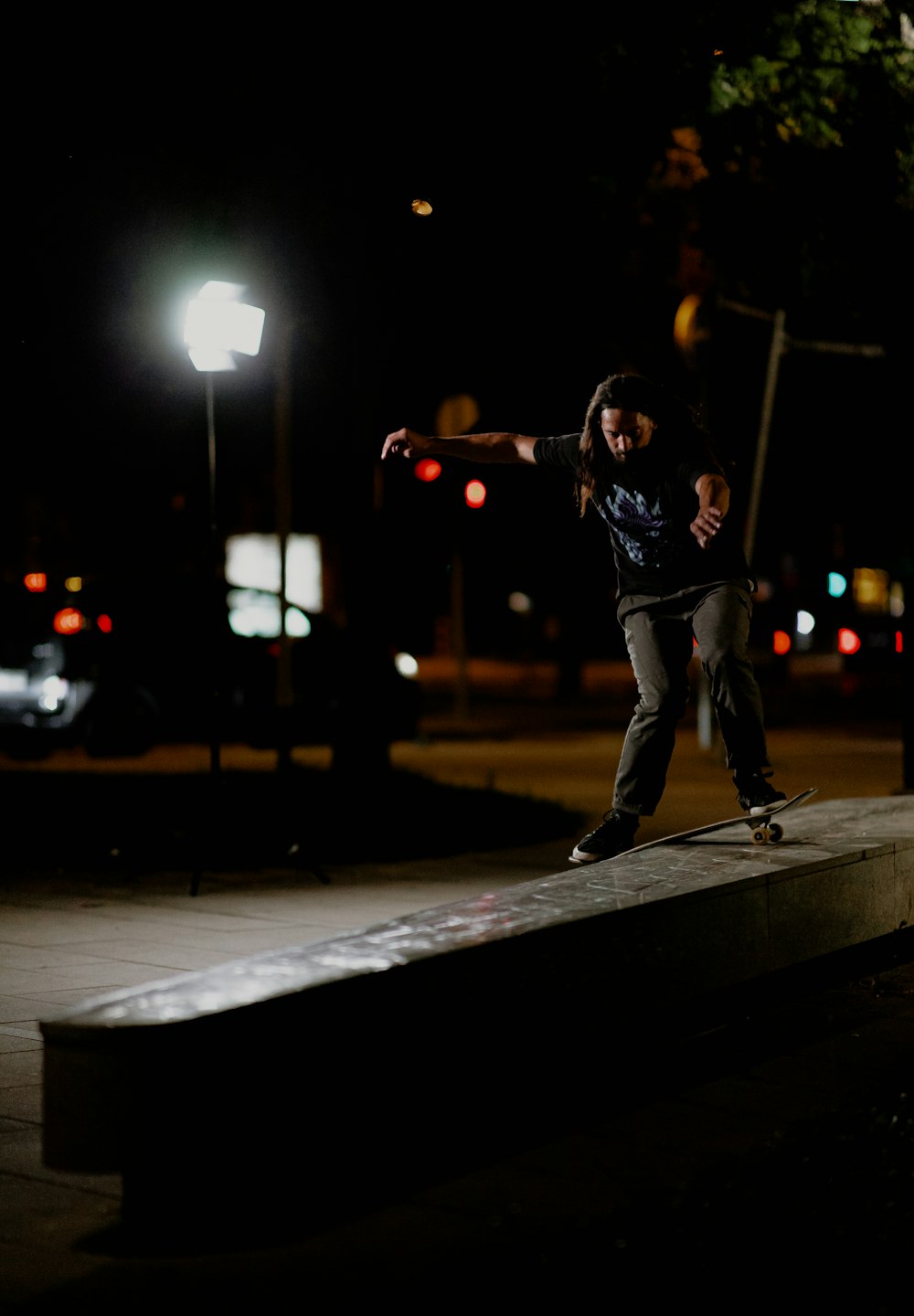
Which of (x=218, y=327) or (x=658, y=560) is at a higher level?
(x=218, y=327)

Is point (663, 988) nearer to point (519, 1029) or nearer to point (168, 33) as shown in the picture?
point (519, 1029)

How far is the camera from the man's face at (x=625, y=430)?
23.2 feet

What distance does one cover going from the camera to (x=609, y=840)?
25.2 ft

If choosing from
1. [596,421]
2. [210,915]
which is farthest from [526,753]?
[596,421]

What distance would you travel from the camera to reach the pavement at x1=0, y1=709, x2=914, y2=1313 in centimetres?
404

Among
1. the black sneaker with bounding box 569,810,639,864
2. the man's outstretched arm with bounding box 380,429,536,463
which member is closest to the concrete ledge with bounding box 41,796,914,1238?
the black sneaker with bounding box 569,810,639,864

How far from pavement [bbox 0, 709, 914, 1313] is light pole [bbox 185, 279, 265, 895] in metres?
1.22

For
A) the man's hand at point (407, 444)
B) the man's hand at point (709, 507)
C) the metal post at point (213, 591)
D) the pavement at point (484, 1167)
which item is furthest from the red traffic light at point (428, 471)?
the man's hand at point (709, 507)

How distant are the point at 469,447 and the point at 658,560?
88 centimetres

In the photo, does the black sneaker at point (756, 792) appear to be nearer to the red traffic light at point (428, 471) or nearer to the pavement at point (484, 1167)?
the pavement at point (484, 1167)

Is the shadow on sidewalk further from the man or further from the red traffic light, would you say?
the man

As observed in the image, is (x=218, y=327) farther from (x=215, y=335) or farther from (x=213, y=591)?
(x=213, y=591)

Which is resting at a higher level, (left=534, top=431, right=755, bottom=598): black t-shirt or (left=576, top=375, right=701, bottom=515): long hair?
(left=576, top=375, right=701, bottom=515): long hair

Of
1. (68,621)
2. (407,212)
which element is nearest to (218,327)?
(407,212)
